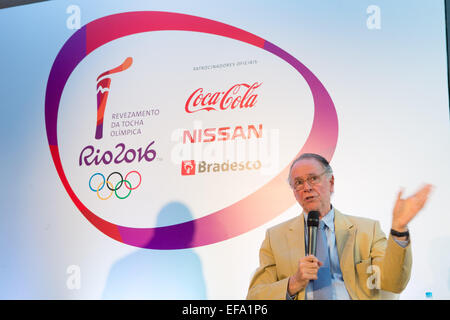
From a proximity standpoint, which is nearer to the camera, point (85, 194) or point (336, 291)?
point (336, 291)

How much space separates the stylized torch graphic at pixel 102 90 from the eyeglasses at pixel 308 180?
1.33m

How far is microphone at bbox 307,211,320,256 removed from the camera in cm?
329

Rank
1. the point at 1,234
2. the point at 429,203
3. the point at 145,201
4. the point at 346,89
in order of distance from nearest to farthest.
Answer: the point at 429,203, the point at 346,89, the point at 145,201, the point at 1,234

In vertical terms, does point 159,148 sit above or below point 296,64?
below

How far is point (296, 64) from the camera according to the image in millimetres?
3598

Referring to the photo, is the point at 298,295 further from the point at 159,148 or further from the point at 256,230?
the point at 159,148

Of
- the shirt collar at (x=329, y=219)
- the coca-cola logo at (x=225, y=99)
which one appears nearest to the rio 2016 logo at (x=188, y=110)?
the coca-cola logo at (x=225, y=99)

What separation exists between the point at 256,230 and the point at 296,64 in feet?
3.32

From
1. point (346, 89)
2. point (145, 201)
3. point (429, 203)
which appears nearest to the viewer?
point (429, 203)

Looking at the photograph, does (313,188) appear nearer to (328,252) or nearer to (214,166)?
(328,252)

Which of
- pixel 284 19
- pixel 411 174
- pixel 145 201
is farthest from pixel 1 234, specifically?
pixel 411 174

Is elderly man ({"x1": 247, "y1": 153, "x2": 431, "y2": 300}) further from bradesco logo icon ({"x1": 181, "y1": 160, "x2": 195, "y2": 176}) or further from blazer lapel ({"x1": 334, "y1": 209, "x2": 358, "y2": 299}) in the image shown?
bradesco logo icon ({"x1": 181, "y1": 160, "x2": 195, "y2": 176})

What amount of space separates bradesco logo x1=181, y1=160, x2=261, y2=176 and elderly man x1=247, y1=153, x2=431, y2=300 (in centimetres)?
25

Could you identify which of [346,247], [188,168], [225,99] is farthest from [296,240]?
[225,99]
